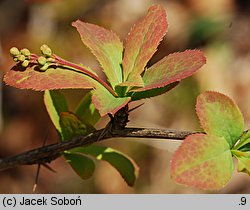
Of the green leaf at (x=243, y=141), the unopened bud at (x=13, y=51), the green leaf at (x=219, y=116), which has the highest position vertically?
the unopened bud at (x=13, y=51)

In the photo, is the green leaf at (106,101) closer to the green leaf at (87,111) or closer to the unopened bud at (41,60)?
the unopened bud at (41,60)

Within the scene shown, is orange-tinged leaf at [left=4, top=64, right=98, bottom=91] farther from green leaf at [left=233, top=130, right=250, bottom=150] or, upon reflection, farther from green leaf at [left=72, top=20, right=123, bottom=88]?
green leaf at [left=233, top=130, right=250, bottom=150]

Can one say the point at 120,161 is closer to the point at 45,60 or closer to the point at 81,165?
Answer: the point at 81,165

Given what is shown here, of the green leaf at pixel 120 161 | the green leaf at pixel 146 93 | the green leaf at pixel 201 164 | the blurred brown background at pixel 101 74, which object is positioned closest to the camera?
the green leaf at pixel 201 164

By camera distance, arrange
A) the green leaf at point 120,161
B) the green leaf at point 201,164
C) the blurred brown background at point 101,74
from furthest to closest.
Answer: the blurred brown background at point 101,74 < the green leaf at point 120,161 < the green leaf at point 201,164

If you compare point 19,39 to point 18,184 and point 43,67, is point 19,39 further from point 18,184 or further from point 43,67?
point 43,67

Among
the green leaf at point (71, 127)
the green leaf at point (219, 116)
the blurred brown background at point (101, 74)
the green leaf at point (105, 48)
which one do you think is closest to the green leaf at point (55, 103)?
the green leaf at point (71, 127)
